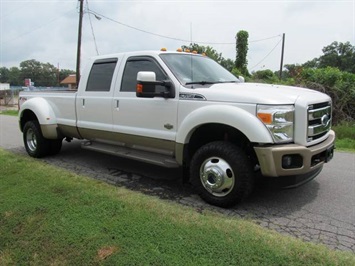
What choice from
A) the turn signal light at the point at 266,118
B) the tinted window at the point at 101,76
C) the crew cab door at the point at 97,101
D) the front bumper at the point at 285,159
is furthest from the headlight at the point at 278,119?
the tinted window at the point at 101,76

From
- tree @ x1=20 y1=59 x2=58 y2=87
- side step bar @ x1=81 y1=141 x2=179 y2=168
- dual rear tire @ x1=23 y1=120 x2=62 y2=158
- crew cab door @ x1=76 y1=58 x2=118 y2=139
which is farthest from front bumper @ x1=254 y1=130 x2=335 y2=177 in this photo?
tree @ x1=20 y1=59 x2=58 y2=87

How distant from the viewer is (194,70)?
491 cm

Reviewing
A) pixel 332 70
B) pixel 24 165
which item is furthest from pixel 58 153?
pixel 332 70

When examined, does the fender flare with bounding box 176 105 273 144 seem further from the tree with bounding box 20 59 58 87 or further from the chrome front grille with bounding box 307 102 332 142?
the tree with bounding box 20 59 58 87

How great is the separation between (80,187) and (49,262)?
162cm

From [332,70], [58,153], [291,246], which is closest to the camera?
[291,246]

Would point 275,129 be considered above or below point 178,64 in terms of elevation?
below

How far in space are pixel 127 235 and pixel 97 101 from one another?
284 cm

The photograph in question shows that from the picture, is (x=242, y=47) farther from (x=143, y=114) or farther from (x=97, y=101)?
(x=143, y=114)

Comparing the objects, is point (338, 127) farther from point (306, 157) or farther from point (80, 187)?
point (80, 187)

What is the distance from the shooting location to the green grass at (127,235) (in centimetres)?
293

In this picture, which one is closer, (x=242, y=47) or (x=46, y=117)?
(x=46, y=117)

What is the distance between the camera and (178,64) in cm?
489

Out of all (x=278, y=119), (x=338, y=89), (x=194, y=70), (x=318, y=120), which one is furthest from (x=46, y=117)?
(x=338, y=89)
